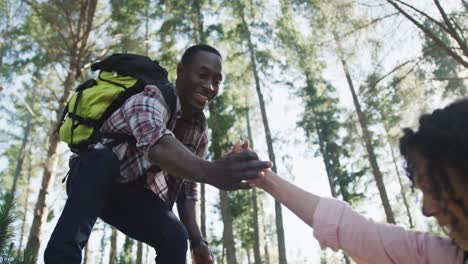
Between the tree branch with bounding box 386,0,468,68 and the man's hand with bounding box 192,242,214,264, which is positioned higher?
the tree branch with bounding box 386,0,468,68

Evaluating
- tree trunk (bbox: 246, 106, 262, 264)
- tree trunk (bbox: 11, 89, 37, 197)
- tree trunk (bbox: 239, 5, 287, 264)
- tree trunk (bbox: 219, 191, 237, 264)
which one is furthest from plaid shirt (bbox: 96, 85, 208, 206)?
tree trunk (bbox: 11, 89, 37, 197)

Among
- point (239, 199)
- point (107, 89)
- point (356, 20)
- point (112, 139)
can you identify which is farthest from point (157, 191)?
point (239, 199)

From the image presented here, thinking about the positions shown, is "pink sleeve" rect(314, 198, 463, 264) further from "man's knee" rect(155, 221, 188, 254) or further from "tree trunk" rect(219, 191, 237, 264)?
"tree trunk" rect(219, 191, 237, 264)

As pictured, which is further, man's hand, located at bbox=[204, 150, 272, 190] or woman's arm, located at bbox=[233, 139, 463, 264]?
man's hand, located at bbox=[204, 150, 272, 190]

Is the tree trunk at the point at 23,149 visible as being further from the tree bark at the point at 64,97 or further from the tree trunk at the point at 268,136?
the tree bark at the point at 64,97

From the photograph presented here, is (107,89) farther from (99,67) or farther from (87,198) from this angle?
(87,198)

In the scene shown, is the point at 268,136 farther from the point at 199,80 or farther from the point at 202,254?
the point at 199,80

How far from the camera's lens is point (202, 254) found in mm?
2348

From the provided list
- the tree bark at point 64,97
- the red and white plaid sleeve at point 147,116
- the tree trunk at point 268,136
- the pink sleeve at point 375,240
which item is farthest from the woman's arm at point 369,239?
the tree trunk at point 268,136

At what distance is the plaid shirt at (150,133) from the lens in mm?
1669

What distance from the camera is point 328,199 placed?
4.21 ft

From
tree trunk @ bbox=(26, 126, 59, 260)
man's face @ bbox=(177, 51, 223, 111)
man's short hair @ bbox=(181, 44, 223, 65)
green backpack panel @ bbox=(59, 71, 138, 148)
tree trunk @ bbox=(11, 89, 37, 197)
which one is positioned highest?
tree trunk @ bbox=(11, 89, 37, 197)

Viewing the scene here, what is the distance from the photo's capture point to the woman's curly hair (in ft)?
3.45

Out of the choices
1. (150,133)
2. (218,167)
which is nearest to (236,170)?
(218,167)
